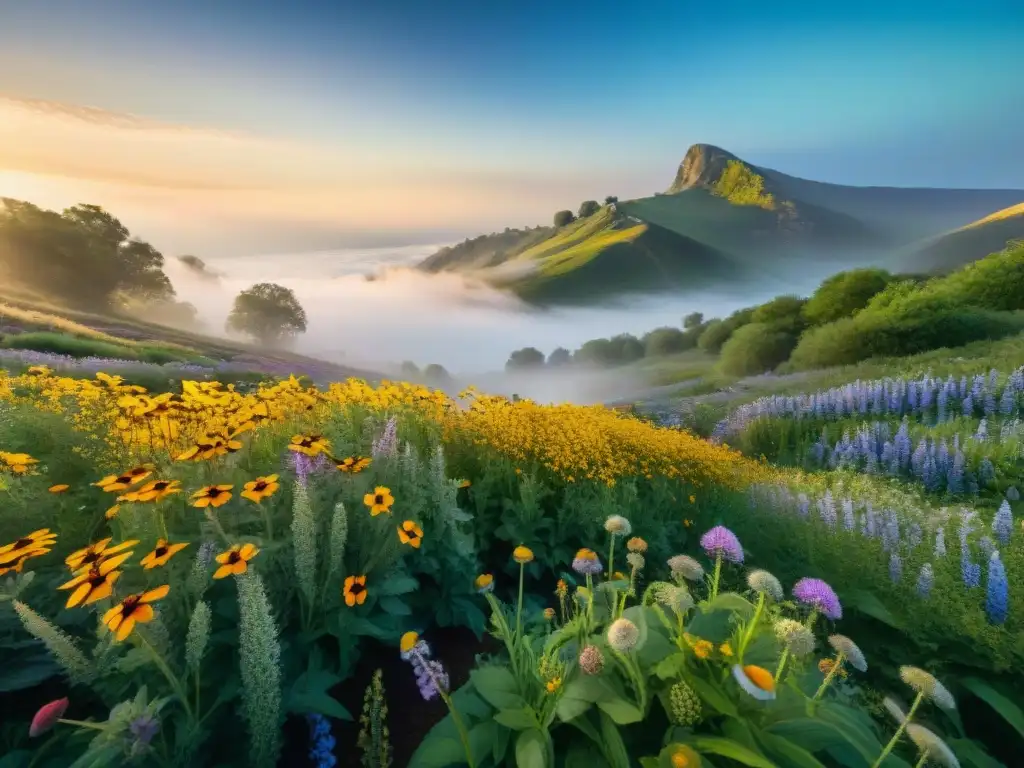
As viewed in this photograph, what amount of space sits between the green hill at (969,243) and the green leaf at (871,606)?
5707mm

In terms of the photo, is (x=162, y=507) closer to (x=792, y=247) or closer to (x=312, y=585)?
(x=312, y=585)

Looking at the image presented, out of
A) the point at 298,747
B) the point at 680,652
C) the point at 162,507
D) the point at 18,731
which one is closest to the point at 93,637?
the point at 18,731

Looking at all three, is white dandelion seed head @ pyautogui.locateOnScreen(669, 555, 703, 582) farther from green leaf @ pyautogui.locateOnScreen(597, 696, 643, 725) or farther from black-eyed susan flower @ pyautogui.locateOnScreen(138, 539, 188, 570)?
black-eyed susan flower @ pyautogui.locateOnScreen(138, 539, 188, 570)

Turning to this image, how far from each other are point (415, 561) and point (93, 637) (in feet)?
3.53

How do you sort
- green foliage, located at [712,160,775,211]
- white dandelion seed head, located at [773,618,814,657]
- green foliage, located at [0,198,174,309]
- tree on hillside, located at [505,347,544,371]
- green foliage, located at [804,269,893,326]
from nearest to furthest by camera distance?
white dandelion seed head, located at [773,618,814,657], green foliage, located at [0,198,174,309], tree on hillside, located at [505,347,544,371], green foliage, located at [804,269,893,326], green foliage, located at [712,160,775,211]

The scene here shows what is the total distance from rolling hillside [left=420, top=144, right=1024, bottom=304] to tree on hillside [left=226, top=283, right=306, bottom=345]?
4.53 feet

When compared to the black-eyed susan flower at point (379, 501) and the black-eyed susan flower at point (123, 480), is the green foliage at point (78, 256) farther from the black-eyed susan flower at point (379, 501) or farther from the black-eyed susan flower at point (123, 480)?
the black-eyed susan flower at point (379, 501)

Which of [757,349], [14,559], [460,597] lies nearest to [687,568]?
[460,597]

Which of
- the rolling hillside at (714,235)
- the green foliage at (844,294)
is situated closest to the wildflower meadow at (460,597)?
the rolling hillside at (714,235)

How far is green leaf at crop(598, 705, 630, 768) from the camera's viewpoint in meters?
1.19

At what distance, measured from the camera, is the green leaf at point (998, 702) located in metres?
1.93

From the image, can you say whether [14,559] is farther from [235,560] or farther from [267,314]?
[267,314]

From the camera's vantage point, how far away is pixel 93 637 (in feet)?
6.13

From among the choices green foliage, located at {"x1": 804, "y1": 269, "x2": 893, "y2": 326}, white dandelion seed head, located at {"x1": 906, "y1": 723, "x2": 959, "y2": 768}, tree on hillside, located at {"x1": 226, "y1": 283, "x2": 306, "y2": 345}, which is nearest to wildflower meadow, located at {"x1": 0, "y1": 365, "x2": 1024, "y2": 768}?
white dandelion seed head, located at {"x1": 906, "y1": 723, "x2": 959, "y2": 768}
